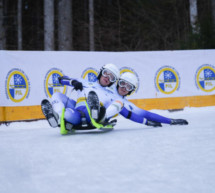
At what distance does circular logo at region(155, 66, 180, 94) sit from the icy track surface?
4873mm

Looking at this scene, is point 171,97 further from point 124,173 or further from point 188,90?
point 124,173

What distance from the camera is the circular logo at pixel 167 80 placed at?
27.6ft

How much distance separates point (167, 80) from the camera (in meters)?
8.46

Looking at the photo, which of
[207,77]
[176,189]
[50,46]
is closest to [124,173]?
[176,189]

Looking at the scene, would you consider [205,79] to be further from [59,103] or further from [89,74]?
[59,103]

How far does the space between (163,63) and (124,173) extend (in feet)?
21.7

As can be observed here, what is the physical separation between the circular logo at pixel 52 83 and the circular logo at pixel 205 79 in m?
3.43

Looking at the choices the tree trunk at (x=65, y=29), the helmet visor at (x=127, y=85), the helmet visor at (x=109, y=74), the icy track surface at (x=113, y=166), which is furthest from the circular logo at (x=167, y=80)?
the icy track surface at (x=113, y=166)

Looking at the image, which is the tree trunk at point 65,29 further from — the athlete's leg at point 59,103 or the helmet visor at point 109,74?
the athlete's leg at point 59,103

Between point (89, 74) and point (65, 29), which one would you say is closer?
point (89, 74)

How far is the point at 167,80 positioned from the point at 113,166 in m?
6.26

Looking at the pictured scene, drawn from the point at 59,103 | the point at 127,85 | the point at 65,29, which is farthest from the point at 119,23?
the point at 59,103

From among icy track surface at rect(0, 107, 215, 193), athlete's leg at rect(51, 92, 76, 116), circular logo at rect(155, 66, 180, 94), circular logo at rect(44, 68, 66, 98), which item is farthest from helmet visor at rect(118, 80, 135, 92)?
circular logo at rect(155, 66, 180, 94)

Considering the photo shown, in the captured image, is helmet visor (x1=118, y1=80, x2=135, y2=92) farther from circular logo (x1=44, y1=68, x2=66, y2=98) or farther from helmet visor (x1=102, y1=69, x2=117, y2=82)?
circular logo (x1=44, y1=68, x2=66, y2=98)
